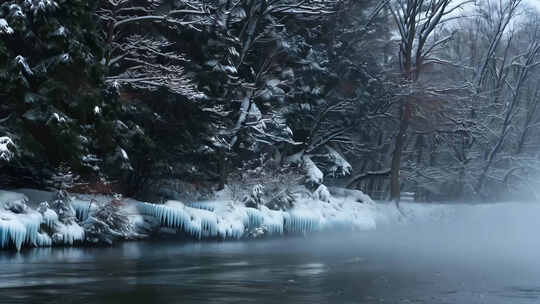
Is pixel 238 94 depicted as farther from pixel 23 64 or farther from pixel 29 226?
pixel 29 226

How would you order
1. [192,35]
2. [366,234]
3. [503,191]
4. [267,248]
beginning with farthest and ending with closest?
[503,191], [366,234], [192,35], [267,248]

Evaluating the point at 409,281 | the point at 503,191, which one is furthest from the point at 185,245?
the point at 503,191

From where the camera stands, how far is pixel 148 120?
30.4m

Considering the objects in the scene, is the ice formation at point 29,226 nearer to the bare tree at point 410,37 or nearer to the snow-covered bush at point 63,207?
the snow-covered bush at point 63,207

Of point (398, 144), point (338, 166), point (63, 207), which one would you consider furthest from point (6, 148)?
point (398, 144)

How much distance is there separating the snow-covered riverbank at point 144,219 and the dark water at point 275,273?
31.0 inches

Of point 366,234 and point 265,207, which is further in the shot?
point 366,234

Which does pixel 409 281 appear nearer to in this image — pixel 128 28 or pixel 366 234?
pixel 128 28

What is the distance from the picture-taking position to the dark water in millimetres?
14039

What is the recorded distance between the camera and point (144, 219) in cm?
2922

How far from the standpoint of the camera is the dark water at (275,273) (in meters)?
14.0

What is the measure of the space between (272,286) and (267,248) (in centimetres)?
1173

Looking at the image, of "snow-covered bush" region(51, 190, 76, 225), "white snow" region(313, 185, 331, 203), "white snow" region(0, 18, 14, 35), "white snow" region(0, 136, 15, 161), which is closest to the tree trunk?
"white snow" region(313, 185, 331, 203)

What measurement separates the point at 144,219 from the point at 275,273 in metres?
11.6
